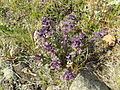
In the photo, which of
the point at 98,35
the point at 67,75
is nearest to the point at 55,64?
the point at 67,75

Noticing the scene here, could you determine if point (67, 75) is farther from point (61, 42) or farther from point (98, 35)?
point (98, 35)

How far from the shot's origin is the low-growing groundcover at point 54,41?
2.51 meters

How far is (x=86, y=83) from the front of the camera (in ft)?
7.59

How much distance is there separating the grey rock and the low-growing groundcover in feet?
0.28

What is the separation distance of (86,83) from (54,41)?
61cm

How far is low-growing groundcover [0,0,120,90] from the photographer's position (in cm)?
251

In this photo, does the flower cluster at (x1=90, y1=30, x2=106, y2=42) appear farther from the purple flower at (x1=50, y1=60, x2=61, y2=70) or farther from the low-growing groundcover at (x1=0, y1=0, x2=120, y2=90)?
the purple flower at (x1=50, y1=60, x2=61, y2=70)

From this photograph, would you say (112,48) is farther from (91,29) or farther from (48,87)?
(48,87)

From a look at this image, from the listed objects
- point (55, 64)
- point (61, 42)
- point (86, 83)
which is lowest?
point (86, 83)

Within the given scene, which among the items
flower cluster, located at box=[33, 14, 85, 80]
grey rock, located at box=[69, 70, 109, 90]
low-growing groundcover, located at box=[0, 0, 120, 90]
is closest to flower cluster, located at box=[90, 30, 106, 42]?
low-growing groundcover, located at box=[0, 0, 120, 90]

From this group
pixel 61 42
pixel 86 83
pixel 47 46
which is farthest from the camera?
pixel 61 42

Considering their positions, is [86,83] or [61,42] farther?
[61,42]

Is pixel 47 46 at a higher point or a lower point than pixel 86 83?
higher

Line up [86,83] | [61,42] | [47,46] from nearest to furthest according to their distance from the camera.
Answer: [86,83], [47,46], [61,42]
